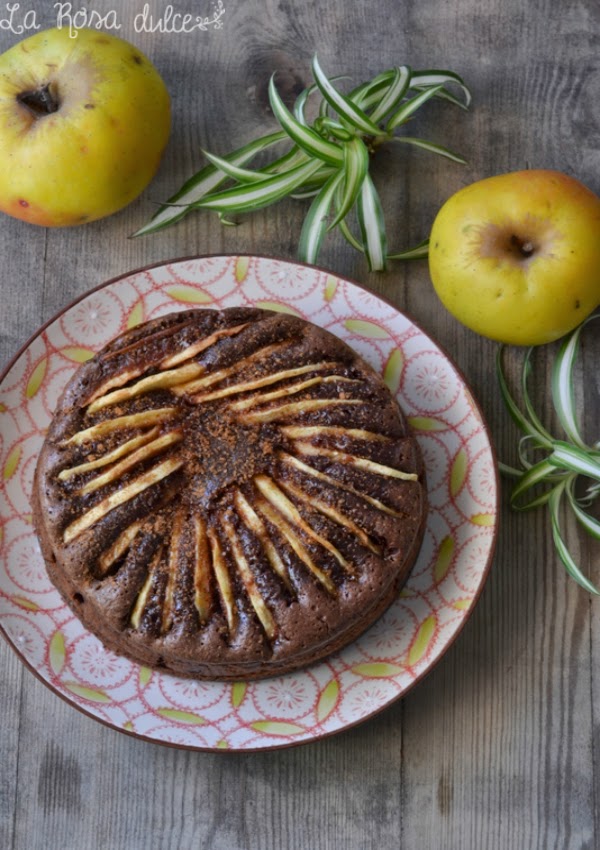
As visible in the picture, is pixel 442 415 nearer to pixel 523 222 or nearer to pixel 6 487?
pixel 523 222

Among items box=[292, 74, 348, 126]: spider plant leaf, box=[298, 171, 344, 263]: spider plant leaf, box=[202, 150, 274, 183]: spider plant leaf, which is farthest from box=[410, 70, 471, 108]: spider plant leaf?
box=[202, 150, 274, 183]: spider plant leaf

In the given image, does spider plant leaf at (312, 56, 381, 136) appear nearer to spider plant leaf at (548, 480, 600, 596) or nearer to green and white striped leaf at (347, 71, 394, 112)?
green and white striped leaf at (347, 71, 394, 112)

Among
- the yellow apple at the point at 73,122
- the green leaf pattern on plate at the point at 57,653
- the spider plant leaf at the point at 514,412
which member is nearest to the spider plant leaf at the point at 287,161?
the yellow apple at the point at 73,122

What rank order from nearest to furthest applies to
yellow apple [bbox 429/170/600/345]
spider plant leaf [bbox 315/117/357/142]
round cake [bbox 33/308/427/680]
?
round cake [bbox 33/308/427/680] < yellow apple [bbox 429/170/600/345] < spider plant leaf [bbox 315/117/357/142]

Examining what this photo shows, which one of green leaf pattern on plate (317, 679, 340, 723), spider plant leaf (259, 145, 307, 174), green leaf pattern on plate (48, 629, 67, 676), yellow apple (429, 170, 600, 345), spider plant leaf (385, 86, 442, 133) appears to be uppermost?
spider plant leaf (385, 86, 442, 133)

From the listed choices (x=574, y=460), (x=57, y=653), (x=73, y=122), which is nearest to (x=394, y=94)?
(x=73, y=122)

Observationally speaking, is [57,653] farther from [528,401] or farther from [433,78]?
[433,78]

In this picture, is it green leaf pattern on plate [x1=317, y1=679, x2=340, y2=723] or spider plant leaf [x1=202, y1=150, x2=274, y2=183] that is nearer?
green leaf pattern on plate [x1=317, y1=679, x2=340, y2=723]
